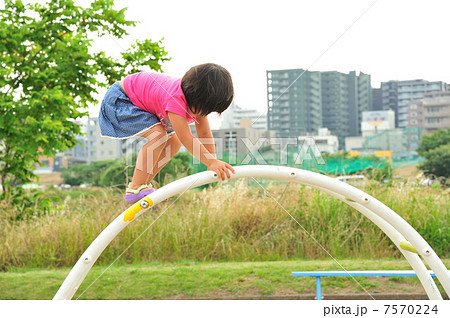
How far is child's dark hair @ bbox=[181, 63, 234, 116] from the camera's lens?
232 cm

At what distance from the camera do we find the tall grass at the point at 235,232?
236 inches

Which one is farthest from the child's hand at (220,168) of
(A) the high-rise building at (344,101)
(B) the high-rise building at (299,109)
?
(A) the high-rise building at (344,101)

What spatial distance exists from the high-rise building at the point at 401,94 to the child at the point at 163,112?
1748cm

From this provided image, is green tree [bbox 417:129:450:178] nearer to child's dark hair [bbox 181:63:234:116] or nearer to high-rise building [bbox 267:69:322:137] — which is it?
high-rise building [bbox 267:69:322:137]

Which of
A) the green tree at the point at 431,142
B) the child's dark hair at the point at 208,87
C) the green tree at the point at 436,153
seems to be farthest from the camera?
the green tree at the point at 431,142

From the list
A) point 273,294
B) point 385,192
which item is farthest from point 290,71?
point 273,294

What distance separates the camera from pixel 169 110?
2.39 metres

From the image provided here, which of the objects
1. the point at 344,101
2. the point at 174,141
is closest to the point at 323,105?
the point at 344,101

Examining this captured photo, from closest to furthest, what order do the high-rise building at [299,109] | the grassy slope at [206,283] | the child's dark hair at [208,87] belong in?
the child's dark hair at [208,87] → the grassy slope at [206,283] → the high-rise building at [299,109]

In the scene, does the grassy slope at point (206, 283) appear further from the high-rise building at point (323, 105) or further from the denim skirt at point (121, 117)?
the high-rise building at point (323, 105)

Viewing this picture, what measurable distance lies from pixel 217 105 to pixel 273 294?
294cm

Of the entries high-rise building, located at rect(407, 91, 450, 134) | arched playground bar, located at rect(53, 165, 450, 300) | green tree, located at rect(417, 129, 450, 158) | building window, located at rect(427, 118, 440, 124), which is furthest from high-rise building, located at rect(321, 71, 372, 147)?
arched playground bar, located at rect(53, 165, 450, 300)

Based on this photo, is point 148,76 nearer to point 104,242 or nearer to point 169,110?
point 169,110

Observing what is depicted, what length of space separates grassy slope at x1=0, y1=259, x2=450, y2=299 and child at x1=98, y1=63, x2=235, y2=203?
2518 mm
